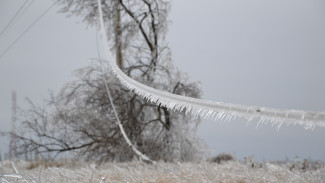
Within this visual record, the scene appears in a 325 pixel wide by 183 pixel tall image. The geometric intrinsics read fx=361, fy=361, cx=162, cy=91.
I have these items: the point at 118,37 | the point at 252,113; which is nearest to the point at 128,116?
the point at 118,37

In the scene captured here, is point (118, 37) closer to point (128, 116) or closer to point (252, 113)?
point (128, 116)

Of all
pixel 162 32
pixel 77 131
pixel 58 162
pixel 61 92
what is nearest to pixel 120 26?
pixel 162 32

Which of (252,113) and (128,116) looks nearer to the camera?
(252,113)

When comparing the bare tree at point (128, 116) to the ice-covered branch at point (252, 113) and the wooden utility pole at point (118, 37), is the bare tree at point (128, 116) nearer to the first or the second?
the wooden utility pole at point (118, 37)

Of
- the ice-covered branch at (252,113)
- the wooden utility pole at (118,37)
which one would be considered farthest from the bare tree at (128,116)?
the ice-covered branch at (252,113)

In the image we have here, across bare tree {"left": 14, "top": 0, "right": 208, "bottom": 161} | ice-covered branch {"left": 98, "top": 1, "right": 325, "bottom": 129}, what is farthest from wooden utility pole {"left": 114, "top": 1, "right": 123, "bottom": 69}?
ice-covered branch {"left": 98, "top": 1, "right": 325, "bottom": 129}

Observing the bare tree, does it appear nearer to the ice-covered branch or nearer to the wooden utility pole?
the wooden utility pole

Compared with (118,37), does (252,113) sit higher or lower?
lower

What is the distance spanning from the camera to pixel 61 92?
480 cm

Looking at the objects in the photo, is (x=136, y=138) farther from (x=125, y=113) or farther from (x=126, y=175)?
(x=126, y=175)

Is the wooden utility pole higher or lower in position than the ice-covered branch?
higher

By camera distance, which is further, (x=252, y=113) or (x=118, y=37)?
(x=118, y=37)

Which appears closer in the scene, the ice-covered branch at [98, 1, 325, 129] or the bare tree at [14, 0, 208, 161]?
the ice-covered branch at [98, 1, 325, 129]

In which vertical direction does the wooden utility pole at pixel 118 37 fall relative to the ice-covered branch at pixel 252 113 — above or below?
above
